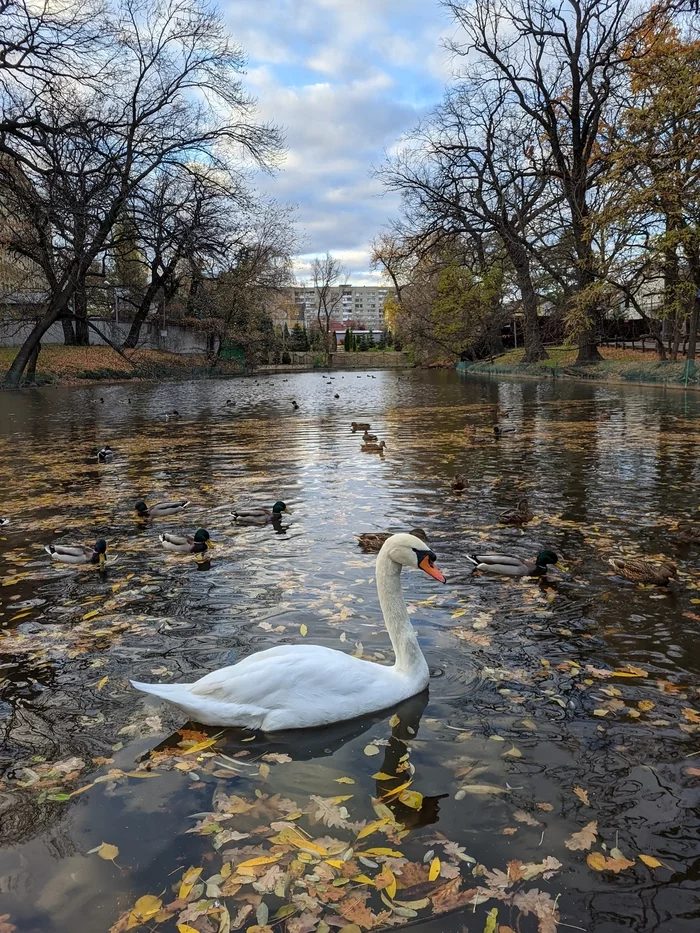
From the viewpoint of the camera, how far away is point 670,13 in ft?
90.2

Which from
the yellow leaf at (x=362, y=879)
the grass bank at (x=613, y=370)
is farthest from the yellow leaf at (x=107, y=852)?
the grass bank at (x=613, y=370)

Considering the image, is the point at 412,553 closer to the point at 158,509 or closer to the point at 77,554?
the point at 77,554

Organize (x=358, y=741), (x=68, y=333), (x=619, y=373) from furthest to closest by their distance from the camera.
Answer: (x=68, y=333) < (x=619, y=373) < (x=358, y=741)

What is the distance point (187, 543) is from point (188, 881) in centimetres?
477

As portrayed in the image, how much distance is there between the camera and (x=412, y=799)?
11.0 ft

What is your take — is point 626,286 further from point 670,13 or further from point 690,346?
point 670,13

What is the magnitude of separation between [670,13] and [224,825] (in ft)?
114

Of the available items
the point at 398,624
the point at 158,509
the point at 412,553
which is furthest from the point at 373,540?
the point at 158,509

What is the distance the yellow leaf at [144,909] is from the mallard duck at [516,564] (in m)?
4.43

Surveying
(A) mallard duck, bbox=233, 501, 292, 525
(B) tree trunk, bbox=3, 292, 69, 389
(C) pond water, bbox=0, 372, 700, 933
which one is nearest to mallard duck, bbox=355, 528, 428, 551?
(C) pond water, bbox=0, 372, 700, 933

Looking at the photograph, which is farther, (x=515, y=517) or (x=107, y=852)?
(x=515, y=517)

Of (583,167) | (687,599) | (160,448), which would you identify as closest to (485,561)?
(687,599)

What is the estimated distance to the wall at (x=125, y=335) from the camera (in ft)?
146

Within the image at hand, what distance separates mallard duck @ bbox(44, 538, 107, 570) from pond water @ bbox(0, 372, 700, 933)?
182 millimetres
